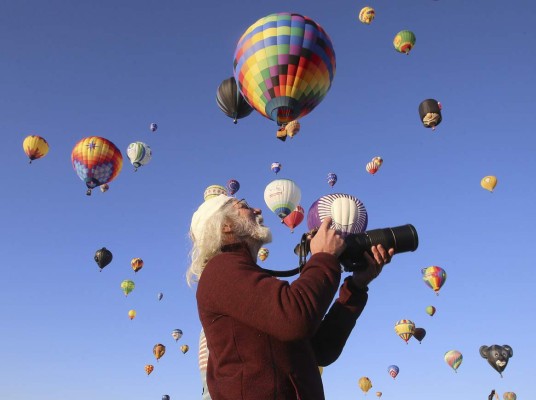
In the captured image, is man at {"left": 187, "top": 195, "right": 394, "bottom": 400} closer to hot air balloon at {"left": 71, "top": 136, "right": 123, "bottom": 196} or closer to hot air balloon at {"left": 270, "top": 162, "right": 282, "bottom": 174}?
hot air balloon at {"left": 71, "top": 136, "right": 123, "bottom": 196}

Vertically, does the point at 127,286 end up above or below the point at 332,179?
below

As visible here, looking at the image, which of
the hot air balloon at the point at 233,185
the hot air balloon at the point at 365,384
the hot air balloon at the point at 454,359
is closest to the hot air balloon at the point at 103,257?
the hot air balloon at the point at 233,185

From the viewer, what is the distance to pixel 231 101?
20.7 meters

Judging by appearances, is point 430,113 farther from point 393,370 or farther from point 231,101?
point 393,370

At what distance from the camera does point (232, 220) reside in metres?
2.79

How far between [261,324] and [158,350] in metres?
37.9

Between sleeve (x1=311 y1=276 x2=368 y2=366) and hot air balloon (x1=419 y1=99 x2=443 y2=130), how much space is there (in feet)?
84.0

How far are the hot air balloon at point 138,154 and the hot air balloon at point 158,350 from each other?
16.3m

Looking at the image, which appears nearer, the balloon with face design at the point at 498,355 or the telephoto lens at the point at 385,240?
the telephoto lens at the point at 385,240

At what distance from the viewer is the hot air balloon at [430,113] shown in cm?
2662

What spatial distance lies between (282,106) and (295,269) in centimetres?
1203

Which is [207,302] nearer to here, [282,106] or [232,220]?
[232,220]

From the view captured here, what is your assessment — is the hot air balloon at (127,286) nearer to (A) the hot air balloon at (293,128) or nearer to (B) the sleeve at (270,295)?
(A) the hot air balloon at (293,128)

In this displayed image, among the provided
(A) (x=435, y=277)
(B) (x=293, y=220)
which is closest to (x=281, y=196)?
(B) (x=293, y=220)
